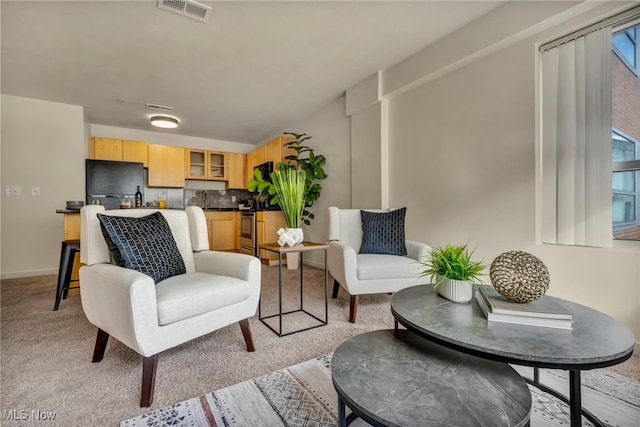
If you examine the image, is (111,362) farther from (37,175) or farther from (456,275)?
(37,175)

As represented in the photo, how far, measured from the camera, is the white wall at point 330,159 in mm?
4047

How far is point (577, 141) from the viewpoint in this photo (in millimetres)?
1942

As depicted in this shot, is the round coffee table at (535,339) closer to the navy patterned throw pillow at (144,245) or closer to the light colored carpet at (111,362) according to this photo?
the light colored carpet at (111,362)

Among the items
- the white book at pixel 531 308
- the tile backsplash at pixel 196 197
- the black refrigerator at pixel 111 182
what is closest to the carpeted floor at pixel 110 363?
the white book at pixel 531 308

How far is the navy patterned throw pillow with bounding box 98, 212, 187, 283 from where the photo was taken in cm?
154

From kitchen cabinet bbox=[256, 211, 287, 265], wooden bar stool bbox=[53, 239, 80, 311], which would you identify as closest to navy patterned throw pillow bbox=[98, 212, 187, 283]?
wooden bar stool bbox=[53, 239, 80, 311]

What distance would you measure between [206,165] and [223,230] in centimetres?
145

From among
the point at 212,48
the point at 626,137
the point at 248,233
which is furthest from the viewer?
A: the point at 248,233

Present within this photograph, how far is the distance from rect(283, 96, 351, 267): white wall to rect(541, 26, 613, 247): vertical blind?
2.30m

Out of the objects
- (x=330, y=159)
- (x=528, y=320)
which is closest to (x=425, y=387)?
(x=528, y=320)

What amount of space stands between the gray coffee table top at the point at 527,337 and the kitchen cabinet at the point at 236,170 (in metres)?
5.72

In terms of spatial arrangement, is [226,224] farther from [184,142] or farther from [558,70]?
[558,70]

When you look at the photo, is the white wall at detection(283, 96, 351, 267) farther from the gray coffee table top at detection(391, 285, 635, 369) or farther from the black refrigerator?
the black refrigerator

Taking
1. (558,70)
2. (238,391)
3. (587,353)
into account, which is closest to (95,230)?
(238,391)
